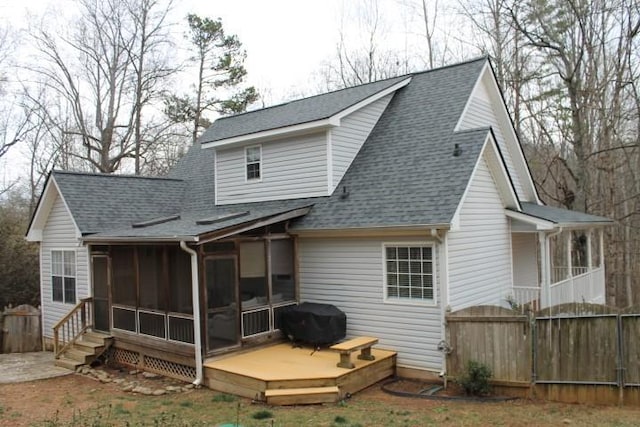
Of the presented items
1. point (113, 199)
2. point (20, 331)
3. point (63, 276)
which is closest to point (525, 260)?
point (113, 199)

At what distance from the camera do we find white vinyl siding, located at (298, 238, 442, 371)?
980 centimetres

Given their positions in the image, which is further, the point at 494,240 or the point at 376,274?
the point at 494,240

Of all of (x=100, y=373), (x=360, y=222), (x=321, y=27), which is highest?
(x=321, y=27)

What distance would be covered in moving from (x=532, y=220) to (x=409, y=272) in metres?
4.05

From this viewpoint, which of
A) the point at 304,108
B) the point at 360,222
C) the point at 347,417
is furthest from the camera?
the point at 304,108

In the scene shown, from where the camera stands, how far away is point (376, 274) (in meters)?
10.5

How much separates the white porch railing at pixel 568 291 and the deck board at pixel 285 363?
4.51m

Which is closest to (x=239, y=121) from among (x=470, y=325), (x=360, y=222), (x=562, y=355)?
(x=360, y=222)

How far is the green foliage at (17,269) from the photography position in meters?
17.5

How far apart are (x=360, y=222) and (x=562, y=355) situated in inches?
177

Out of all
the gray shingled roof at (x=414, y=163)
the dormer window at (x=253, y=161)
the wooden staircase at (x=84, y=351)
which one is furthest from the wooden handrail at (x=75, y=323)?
the gray shingled roof at (x=414, y=163)

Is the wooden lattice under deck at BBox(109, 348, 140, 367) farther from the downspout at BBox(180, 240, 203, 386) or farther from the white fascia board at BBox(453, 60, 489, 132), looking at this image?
the white fascia board at BBox(453, 60, 489, 132)

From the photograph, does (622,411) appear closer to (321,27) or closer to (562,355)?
(562,355)

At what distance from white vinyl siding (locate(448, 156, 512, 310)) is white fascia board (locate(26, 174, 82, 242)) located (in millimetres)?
9956
